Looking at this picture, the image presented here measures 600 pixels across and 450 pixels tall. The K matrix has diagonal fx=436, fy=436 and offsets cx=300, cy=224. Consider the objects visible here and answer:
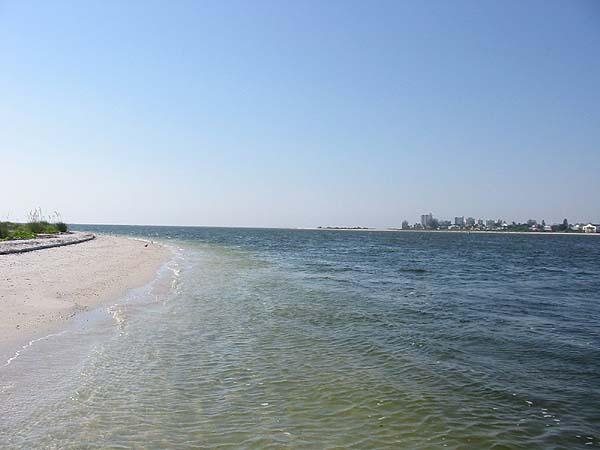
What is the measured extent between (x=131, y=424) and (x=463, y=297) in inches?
735

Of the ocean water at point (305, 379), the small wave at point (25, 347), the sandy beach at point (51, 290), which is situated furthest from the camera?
the sandy beach at point (51, 290)

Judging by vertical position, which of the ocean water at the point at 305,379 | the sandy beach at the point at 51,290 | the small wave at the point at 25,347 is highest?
the sandy beach at the point at 51,290

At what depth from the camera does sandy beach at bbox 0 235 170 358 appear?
12.4 m

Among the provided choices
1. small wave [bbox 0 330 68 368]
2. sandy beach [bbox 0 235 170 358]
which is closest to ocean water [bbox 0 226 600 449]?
small wave [bbox 0 330 68 368]

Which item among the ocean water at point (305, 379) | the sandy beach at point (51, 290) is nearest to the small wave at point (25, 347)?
the ocean water at point (305, 379)

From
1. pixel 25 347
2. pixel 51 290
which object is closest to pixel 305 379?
pixel 25 347

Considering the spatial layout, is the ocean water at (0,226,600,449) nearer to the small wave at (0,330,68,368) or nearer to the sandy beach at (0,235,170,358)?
the small wave at (0,330,68,368)

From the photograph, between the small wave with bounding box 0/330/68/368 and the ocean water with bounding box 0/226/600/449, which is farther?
the small wave with bounding box 0/330/68/368

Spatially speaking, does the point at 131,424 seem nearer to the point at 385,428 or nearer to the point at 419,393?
the point at 385,428

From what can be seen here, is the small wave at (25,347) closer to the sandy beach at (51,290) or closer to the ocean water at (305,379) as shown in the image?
the ocean water at (305,379)

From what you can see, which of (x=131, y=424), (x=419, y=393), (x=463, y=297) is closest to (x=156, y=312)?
(x=131, y=424)

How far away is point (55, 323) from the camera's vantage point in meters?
13.0

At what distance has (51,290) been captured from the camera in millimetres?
18656

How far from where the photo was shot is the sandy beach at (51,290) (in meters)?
12.4
